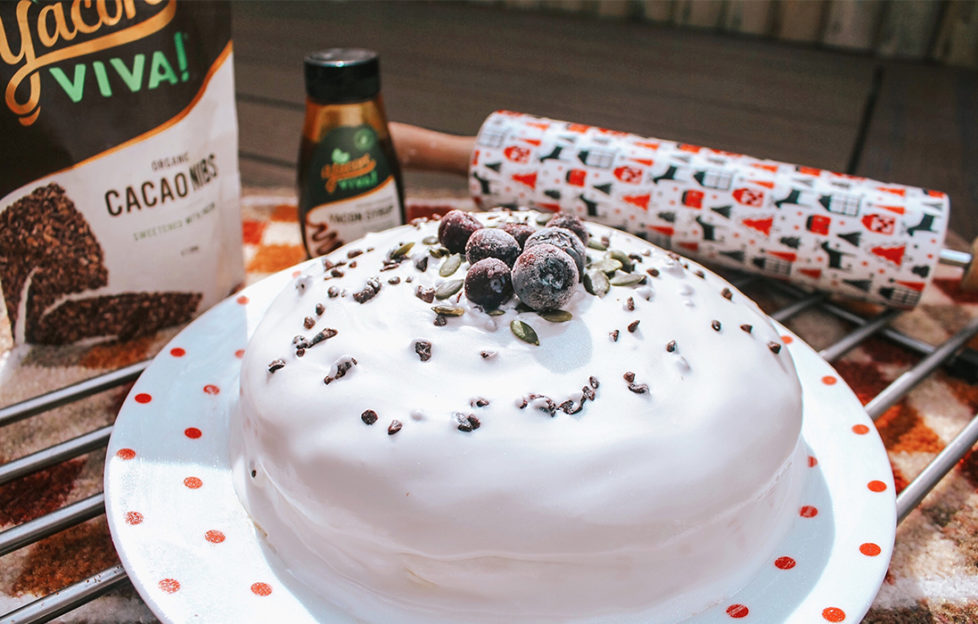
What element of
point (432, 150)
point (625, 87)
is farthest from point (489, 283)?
point (625, 87)

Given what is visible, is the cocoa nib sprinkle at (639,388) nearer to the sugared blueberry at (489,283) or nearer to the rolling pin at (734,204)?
the sugared blueberry at (489,283)

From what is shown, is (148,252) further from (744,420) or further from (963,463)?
(963,463)

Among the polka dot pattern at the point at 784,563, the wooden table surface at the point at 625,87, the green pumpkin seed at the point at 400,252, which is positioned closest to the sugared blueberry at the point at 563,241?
the green pumpkin seed at the point at 400,252

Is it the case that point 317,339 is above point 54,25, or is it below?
below

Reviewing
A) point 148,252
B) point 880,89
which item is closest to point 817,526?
point 148,252

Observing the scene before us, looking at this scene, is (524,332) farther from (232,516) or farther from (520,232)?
(232,516)

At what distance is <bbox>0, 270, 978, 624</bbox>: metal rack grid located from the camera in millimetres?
530

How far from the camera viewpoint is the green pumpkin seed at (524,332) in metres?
0.53

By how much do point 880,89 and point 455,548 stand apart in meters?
2.02

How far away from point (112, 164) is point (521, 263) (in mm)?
477

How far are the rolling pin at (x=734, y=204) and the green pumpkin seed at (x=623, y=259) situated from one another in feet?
1.20

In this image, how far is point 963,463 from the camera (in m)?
0.74

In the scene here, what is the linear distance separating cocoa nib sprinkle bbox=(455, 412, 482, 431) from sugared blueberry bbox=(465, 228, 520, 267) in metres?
0.13

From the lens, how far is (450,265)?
588 mm
